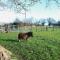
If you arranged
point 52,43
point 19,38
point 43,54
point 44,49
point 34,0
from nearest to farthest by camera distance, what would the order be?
point 34,0, point 43,54, point 44,49, point 52,43, point 19,38

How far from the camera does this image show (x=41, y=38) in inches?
380

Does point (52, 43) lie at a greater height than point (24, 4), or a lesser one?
lesser

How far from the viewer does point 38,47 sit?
29.7 feet

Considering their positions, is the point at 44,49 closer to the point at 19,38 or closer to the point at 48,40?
the point at 48,40

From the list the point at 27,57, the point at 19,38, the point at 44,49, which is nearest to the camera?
the point at 27,57

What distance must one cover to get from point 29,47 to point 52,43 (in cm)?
86

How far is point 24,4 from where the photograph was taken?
4.68m

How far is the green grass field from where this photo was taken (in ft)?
25.3

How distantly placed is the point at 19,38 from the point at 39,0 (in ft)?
19.4

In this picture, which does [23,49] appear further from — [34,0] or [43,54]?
[34,0]

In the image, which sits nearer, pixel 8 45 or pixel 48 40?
pixel 8 45

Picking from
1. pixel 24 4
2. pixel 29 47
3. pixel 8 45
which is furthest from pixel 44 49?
pixel 24 4

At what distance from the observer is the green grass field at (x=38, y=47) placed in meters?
7.71

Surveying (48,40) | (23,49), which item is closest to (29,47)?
(23,49)
